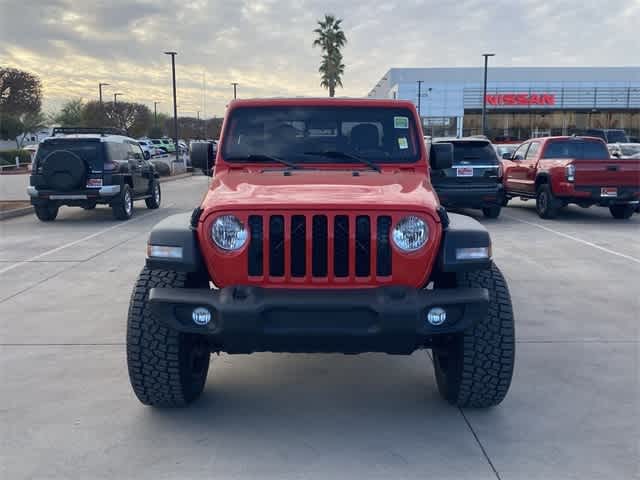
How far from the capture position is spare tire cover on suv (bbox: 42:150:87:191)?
12.5 m

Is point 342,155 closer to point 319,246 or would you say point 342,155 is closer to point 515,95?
point 319,246

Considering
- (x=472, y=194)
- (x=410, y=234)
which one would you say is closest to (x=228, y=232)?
(x=410, y=234)

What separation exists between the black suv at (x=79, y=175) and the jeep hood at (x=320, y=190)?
30.0 ft

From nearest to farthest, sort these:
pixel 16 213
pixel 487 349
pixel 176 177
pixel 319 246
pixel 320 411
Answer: pixel 319 246 → pixel 487 349 → pixel 320 411 → pixel 16 213 → pixel 176 177

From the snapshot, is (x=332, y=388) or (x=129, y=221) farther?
(x=129, y=221)

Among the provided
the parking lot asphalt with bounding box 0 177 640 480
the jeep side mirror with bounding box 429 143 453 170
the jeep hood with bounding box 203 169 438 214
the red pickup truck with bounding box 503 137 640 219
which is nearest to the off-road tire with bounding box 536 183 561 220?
the red pickup truck with bounding box 503 137 640 219

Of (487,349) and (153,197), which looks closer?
(487,349)

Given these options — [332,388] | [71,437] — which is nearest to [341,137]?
[332,388]

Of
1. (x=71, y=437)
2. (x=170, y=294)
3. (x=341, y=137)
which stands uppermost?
(x=341, y=137)

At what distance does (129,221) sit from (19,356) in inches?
345

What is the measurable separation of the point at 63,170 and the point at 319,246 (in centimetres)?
1044

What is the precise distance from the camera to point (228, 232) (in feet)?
11.5

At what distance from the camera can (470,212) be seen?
1498 centimetres

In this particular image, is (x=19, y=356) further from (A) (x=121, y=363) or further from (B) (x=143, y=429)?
(B) (x=143, y=429)
